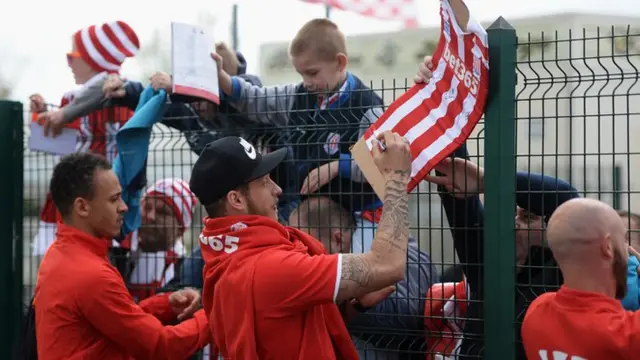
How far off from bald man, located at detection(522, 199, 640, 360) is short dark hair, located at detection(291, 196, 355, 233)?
1.55 metres

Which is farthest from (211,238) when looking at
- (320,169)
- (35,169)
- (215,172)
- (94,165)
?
(35,169)

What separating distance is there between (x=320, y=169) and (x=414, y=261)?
2.27 ft

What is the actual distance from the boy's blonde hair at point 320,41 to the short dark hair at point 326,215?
2.82ft

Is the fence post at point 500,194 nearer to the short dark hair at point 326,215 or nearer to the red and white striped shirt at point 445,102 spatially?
the red and white striped shirt at point 445,102

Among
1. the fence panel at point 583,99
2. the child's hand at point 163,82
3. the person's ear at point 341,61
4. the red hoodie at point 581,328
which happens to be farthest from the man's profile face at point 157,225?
the red hoodie at point 581,328

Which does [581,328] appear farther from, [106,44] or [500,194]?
[106,44]

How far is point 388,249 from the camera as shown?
3.64 metres

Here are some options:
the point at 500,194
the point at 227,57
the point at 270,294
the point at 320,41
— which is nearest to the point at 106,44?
the point at 227,57

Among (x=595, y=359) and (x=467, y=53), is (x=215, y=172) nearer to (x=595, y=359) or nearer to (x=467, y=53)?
(x=467, y=53)

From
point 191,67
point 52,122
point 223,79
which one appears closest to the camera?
point 191,67

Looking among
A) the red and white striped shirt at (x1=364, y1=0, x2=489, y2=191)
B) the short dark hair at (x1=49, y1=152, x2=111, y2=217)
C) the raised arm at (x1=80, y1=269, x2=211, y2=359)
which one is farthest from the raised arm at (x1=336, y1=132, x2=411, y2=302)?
the short dark hair at (x1=49, y1=152, x2=111, y2=217)

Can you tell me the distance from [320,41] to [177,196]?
1457 millimetres

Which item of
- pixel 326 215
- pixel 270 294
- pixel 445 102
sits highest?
pixel 445 102

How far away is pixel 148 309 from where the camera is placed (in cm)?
505
